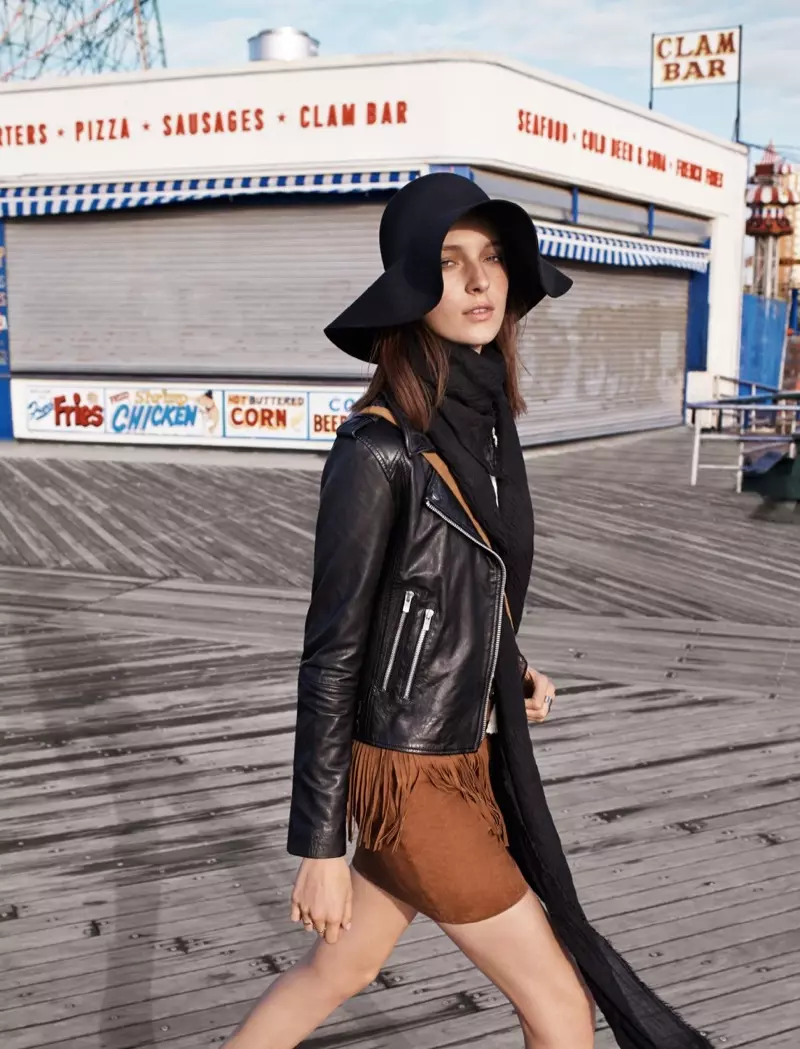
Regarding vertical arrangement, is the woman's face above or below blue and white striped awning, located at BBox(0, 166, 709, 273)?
below

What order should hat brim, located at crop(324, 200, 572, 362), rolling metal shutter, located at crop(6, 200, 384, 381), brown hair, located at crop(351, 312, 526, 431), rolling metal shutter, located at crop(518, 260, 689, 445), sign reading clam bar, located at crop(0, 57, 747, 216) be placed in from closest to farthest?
hat brim, located at crop(324, 200, 572, 362)
brown hair, located at crop(351, 312, 526, 431)
sign reading clam bar, located at crop(0, 57, 747, 216)
rolling metal shutter, located at crop(6, 200, 384, 381)
rolling metal shutter, located at crop(518, 260, 689, 445)

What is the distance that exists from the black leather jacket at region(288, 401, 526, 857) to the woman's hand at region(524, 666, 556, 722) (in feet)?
1.37

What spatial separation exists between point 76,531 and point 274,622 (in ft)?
11.5

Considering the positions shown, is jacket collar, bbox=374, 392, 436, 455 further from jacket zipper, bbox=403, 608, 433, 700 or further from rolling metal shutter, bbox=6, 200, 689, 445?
rolling metal shutter, bbox=6, 200, 689, 445

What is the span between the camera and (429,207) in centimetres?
197

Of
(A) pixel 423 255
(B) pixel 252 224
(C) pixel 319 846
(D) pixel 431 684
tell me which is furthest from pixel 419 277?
(B) pixel 252 224

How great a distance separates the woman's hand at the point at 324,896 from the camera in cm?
191

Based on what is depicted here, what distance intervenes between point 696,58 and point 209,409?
49.7 ft

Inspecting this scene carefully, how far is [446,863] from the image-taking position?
1.96 m

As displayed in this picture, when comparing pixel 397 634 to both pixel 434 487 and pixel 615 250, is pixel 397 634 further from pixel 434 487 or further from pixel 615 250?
pixel 615 250

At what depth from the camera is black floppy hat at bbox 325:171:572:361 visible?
6.24ft

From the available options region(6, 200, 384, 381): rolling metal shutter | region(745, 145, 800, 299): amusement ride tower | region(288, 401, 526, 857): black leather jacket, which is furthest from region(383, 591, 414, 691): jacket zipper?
region(745, 145, 800, 299): amusement ride tower

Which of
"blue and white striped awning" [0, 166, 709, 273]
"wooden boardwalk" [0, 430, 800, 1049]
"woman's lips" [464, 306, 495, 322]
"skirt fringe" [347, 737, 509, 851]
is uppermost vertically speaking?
"blue and white striped awning" [0, 166, 709, 273]

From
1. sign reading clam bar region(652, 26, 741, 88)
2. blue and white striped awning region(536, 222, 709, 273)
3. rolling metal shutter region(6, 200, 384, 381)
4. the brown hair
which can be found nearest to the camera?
→ the brown hair
